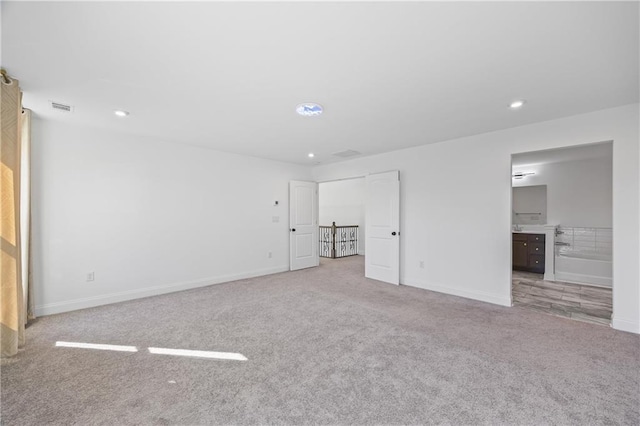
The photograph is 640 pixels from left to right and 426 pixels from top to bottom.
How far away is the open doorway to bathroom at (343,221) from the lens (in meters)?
8.66

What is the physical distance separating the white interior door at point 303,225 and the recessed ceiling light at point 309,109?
10.5 feet

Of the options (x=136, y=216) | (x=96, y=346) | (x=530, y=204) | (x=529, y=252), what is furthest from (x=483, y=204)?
(x=136, y=216)

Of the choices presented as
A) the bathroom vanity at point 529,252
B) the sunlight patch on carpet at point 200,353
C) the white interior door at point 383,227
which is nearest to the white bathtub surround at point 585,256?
the bathroom vanity at point 529,252

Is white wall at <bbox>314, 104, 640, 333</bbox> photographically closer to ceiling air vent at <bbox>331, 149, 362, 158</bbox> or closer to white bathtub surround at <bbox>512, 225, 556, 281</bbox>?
ceiling air vent at <bbox>331, 149, 362, 158</bbox>

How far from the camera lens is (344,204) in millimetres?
9797

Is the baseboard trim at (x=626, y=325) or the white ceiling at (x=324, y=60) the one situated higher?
the white ceiling at (x=324, y=60)

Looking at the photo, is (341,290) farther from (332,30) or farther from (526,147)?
(332,30)

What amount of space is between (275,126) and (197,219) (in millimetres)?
2434

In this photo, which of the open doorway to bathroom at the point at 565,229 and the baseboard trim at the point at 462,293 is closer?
the baseboard trim at the point at 462,293

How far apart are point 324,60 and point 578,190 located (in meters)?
6.71

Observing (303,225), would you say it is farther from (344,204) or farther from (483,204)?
(483,204)

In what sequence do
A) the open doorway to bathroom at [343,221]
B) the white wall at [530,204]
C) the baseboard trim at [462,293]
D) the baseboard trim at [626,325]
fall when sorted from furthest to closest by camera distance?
the open doorway to bathroom at [343,221], the white wall at [530,204], the baseboard trim at [462,293], the baseboard trim at [626,325]

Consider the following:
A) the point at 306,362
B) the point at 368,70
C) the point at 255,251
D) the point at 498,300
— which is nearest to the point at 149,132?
the point at 255,251

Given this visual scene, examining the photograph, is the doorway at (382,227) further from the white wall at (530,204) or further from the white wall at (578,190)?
the white wall at (530,204)
